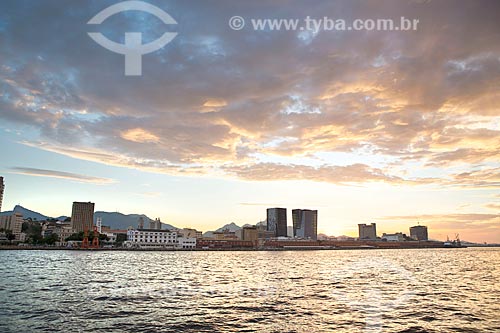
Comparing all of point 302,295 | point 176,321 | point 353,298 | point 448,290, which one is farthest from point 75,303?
point 448,290

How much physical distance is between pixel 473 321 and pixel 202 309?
88.1 feet

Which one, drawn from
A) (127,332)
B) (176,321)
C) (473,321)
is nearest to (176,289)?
(176,321)

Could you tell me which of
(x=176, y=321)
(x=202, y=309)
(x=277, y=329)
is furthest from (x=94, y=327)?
(x=277, y=329)

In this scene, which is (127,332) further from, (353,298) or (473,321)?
(473,321)

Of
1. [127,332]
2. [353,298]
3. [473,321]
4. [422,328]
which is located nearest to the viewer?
[127,332]

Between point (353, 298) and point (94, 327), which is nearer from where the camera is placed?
point (94, 327)

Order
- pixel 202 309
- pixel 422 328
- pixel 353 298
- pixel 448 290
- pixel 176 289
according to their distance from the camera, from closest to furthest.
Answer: pixel 422 328 → pixel 202 309 → pixel 353 298 → pixel 176 289 → pixel 448 290

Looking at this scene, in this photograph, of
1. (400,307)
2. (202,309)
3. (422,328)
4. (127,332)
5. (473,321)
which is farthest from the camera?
(400,307)

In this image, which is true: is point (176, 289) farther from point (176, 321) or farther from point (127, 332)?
point (127, 332)

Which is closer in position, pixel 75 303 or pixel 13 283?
pixel 75 303

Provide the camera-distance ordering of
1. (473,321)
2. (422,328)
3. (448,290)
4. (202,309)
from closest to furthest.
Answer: (422,328) → (473,321) → (202,309) → (448,290)

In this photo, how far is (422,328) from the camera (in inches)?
1288

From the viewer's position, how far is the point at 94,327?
31.0 metres

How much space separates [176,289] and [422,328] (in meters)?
33.8
